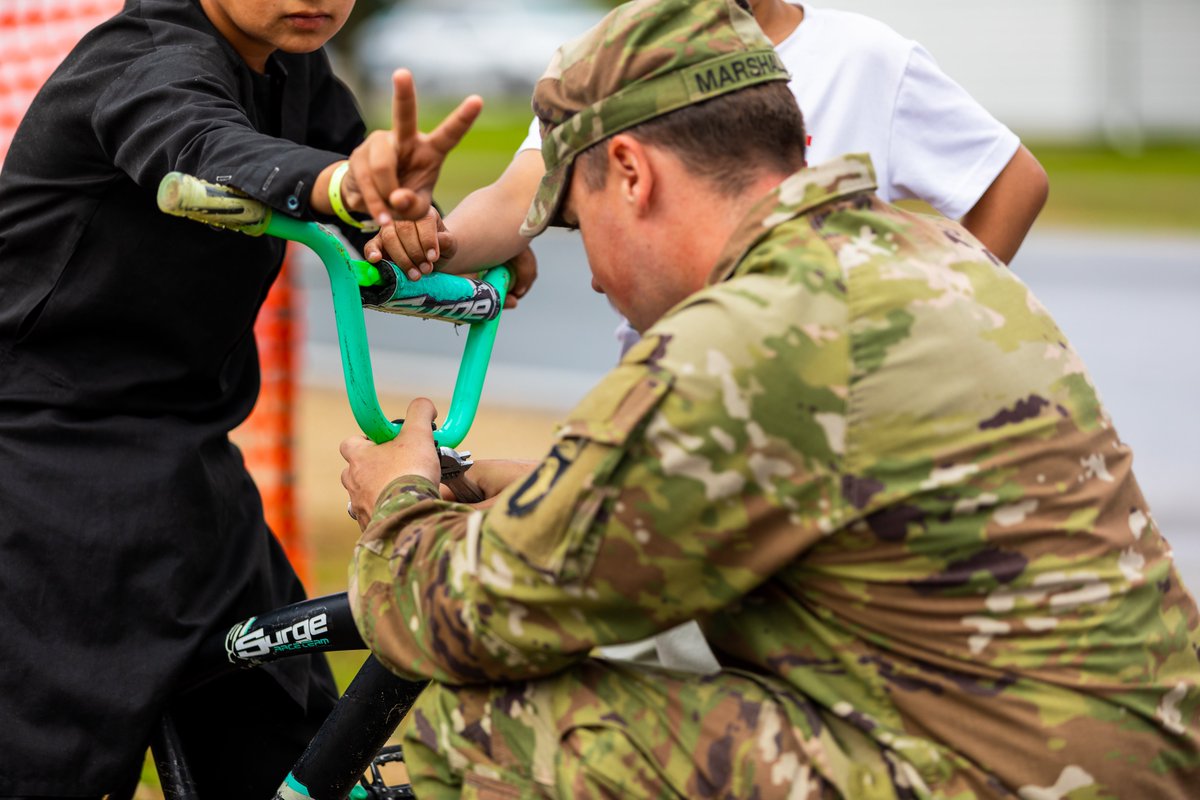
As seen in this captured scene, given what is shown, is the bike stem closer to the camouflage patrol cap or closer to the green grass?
the camouflage patrol cap

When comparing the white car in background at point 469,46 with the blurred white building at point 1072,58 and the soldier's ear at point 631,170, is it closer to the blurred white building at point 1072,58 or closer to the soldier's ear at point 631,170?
the blurred white building at point 1072,58

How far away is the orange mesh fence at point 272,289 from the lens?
5.46 metres

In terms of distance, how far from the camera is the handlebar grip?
2.16 meters

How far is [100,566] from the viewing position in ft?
8.98

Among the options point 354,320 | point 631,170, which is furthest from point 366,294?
point 631,170

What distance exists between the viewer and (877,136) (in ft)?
10.7

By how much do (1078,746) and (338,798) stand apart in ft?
4.10

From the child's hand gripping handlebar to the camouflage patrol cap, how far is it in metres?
0.34

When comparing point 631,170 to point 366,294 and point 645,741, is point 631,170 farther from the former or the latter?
A: point 645,741

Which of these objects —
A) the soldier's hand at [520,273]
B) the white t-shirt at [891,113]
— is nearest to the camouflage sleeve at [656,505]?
the soldier's hand at [520,273]

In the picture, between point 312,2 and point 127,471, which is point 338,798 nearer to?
point 127,471

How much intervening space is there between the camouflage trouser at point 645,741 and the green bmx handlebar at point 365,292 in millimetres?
494

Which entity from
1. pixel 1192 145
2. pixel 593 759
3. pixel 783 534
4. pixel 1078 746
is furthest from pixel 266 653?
pixel 1192 145

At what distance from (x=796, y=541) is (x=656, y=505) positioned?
19cm
